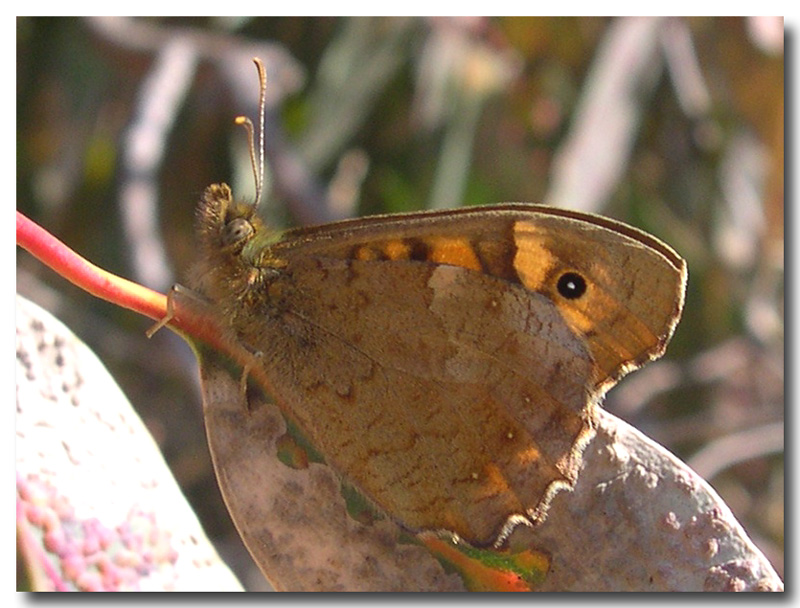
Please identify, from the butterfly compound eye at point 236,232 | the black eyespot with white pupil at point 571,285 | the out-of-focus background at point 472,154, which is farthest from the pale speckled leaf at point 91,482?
the out-of-focus background at point 472,154

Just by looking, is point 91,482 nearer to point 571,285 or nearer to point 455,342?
point 455,342

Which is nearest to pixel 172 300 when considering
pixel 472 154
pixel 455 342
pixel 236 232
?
pixel 236 232

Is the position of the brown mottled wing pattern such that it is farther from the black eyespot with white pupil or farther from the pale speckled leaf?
the pale speckled leaf

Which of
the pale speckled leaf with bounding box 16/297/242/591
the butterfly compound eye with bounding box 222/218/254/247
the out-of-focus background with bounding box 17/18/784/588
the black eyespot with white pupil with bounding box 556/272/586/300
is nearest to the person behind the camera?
the pale speckled leaf with bounding box 16/297/242/591

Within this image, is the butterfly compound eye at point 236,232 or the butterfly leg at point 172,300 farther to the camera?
the butterfly compound eye at point 236,232

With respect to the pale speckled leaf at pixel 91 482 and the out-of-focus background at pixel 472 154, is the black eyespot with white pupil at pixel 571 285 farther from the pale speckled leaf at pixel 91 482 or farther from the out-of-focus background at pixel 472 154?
the out-of-focus background at pixel 472 154

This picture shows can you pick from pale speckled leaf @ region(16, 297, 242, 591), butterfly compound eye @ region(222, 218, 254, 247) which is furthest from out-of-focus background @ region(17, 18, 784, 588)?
pale speckled leaf @ region(16, 297, 242, 591)
